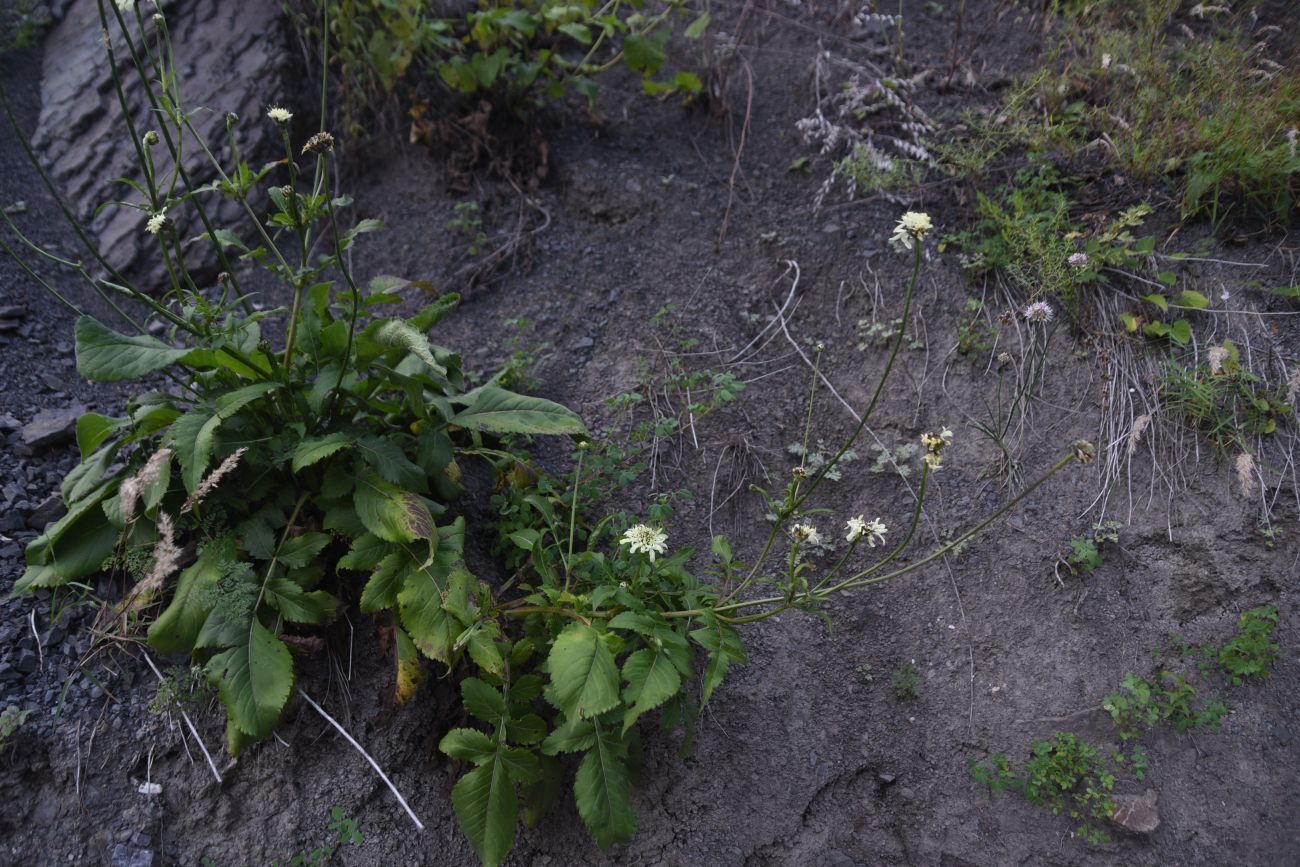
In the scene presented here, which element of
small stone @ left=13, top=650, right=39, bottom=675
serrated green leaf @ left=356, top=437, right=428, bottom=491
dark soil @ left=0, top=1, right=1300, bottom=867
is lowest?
dark soil @ left=0, top=1, right=1300, bottom=867

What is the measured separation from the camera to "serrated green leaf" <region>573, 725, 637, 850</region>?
7.27ft

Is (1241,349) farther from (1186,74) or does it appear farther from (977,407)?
(1186,74)

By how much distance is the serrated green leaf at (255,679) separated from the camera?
228 centimetres

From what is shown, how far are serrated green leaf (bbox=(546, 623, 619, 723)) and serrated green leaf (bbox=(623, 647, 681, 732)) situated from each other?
1.6 inches

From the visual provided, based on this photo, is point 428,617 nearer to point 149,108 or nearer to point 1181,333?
point 1181,333

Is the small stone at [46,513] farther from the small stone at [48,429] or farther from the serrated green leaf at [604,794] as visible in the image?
the serrated green leaf at [604,794]

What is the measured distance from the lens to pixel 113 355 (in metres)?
2.36

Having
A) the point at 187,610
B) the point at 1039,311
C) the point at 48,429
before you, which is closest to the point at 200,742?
the point at 187,610

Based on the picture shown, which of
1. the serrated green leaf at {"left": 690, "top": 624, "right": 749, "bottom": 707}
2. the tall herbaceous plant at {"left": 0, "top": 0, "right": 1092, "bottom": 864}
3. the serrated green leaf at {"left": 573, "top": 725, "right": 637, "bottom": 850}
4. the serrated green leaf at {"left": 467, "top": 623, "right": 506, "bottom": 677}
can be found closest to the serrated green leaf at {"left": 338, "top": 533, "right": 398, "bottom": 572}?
the tall herbaceous plant at {"left": 0, "top": 0, "right": 1092, "bottom": 864}

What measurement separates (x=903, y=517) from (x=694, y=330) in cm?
120

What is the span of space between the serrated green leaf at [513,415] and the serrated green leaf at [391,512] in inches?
14.4

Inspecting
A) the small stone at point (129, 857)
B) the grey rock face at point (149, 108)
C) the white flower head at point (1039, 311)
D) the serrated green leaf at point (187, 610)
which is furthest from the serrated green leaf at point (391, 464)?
the white flower head at point (1039, 311)

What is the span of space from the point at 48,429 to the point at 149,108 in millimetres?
2232

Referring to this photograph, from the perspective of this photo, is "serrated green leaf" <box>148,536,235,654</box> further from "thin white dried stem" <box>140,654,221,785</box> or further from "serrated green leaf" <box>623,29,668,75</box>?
"serrated green leaf" <box>623,29,668,75</box>
